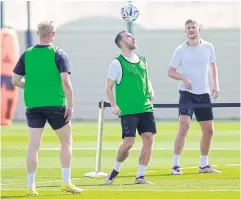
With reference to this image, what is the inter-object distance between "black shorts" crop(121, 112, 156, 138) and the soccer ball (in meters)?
3.42

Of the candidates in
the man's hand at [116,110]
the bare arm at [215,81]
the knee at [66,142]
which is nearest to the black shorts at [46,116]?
the knee at [66,142]

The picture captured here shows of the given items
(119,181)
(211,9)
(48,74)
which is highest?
(211,9)

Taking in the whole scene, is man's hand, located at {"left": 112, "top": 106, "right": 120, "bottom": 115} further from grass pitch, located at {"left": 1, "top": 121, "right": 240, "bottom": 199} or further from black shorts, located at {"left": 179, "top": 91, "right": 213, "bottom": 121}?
black shorts, located at {"left": 179, "top": 91, "right": 213, "bottom": 121}

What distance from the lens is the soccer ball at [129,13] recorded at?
1565cm

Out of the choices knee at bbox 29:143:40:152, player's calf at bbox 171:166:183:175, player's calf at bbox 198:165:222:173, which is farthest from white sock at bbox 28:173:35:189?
player's calf at bbox 198:165:222:173

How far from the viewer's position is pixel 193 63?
1391cm

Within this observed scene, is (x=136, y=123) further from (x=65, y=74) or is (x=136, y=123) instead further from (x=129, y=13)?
(x=129, y=13)

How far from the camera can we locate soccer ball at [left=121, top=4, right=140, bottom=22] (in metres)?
15.6

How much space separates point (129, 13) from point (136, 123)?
3.69 metres

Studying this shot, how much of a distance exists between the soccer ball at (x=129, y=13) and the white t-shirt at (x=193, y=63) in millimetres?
1883

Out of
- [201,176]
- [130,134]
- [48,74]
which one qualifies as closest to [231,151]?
[201,176]

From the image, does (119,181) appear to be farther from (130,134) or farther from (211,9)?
(211,9)

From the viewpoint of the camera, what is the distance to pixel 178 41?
3369 cm

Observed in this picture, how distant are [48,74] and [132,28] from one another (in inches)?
862
